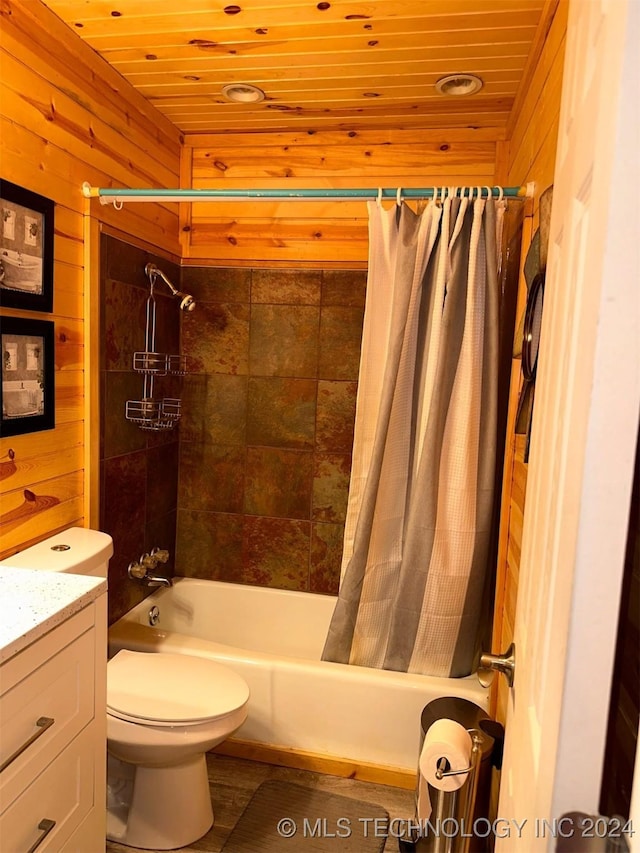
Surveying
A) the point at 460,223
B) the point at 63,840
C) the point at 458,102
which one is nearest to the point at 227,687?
the point at 63,840

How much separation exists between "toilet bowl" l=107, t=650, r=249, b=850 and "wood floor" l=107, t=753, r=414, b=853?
0.20 feet

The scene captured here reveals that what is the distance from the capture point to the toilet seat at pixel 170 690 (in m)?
1.73

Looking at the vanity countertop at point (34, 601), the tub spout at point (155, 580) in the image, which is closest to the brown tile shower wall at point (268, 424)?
the tub spout at point (155, 580)

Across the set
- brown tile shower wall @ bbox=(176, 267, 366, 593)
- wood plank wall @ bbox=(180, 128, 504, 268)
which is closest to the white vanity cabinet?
brown tile shower wall @ bbox=(176, 267, 366, 593)

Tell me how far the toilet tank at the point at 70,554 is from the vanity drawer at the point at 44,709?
416 mm

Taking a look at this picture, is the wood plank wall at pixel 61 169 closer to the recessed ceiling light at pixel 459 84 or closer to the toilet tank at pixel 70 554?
the toilet tank at pixel 70 554

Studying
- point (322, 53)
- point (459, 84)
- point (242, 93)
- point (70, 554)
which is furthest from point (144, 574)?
point (459, 84)

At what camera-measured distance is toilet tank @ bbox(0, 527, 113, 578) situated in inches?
67.4

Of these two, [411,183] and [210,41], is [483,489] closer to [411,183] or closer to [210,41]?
[411,183]

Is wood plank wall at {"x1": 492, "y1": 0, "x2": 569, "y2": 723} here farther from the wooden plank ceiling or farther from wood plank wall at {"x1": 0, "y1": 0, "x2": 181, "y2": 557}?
wood plank wall at {"x1": 0, "y1": 0, "x2": 181, "y2": 557}

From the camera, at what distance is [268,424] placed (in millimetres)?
2814

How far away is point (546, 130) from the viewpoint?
1.56 m

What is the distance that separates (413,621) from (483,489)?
1.78 feet

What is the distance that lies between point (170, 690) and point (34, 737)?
2.32 feet
